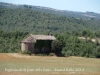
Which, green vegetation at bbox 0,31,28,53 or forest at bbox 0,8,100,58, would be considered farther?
green vegetation at bbox 0,31,28,53

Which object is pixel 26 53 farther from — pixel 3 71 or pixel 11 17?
pixel 11 17

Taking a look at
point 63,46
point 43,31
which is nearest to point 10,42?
point 63,46

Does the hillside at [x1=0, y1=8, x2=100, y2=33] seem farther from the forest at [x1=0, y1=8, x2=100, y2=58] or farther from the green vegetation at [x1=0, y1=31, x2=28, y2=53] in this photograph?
the green vegetation at [x1=0, y1=31, x2=28, y2=53]

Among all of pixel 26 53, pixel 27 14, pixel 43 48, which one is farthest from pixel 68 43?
pixel 27 14

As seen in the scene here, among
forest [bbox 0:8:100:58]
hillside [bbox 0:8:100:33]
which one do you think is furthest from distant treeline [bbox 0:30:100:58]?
hillside [bbox 0:8:100:33]

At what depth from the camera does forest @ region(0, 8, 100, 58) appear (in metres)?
61.0

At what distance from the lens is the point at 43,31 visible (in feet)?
431

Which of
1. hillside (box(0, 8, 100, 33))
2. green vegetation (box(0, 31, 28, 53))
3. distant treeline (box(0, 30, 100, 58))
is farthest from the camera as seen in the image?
hillside (box(0, 8, 100, 33))

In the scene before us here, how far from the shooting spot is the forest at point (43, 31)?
6096cm

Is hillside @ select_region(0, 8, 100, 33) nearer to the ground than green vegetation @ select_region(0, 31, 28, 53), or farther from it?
nearer to the ground

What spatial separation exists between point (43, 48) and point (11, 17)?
293 feet

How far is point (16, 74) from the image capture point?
99.2 feet

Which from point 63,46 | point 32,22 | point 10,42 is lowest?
point 32,22

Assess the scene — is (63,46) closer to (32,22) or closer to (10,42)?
(10,42)
